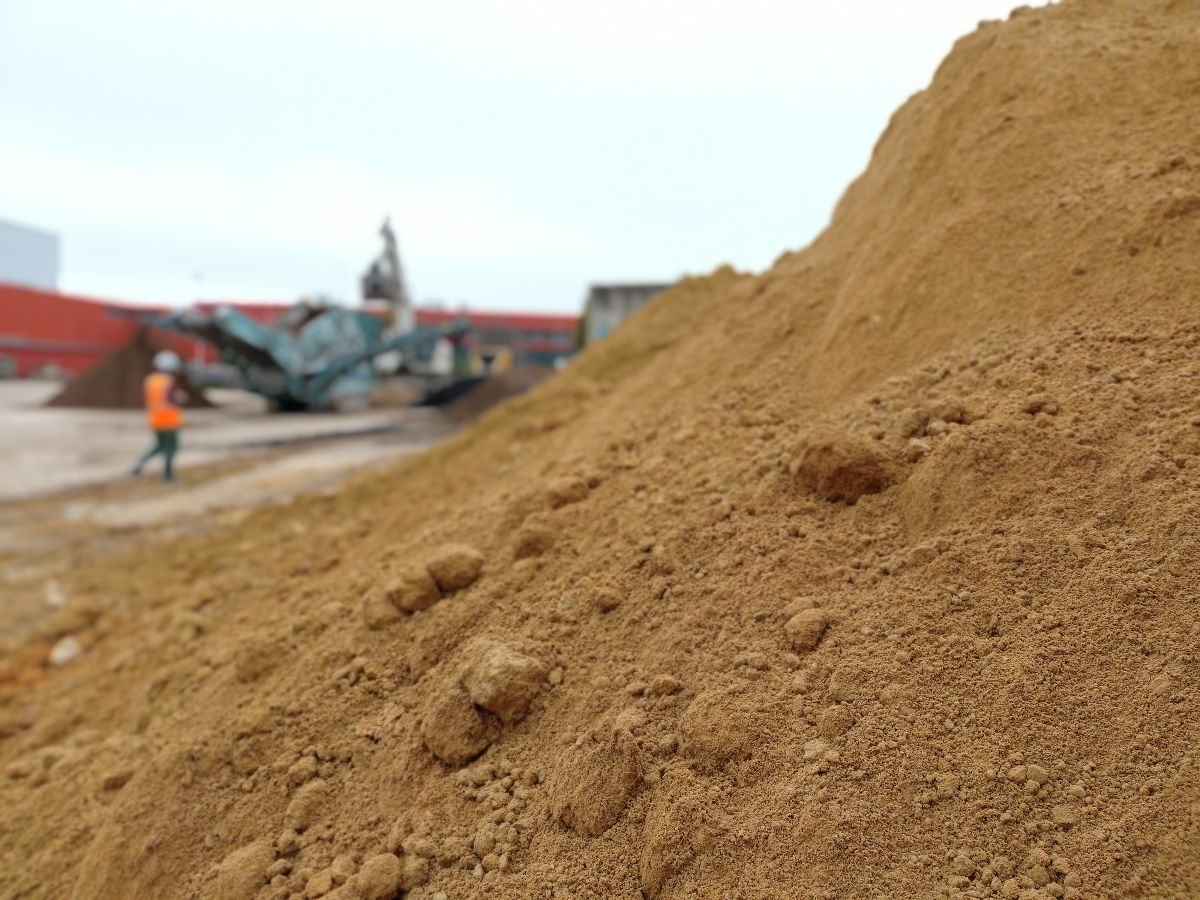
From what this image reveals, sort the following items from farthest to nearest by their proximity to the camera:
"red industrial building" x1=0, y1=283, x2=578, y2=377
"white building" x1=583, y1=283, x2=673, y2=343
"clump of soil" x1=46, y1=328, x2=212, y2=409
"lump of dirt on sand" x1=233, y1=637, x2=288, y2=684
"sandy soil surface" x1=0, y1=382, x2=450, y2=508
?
"red industrial building" x1=0, y1=283, x2=578, y2=377
"clump of soil" x1=46, y1=328, x2=212, y2=409
"white building" x1=583, y1=283, x2=673, y2=343
"sandy soil surface" x1=0, y1=382, x2=450, y2=508
"lump of dirt on sand" x1=233, y1=637, x2=288, y2=684

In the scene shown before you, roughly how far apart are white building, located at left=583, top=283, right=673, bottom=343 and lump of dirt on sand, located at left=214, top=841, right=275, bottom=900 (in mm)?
13409

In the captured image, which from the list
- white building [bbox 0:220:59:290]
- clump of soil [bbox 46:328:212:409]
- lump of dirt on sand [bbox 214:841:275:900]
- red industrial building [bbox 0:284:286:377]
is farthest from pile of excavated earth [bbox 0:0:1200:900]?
white building [bbox 0:220:59:290]

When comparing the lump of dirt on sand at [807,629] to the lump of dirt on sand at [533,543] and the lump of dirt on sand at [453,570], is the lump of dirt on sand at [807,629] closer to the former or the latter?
the lump of dirt on sand at [533,543]

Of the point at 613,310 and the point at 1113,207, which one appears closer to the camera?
the point at 1113,207

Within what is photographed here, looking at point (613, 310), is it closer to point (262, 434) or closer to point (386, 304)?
point (262, 434)

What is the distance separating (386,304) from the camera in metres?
22.3

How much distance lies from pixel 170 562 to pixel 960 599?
519 cm

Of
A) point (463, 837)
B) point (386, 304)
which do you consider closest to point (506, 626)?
point (463, 837)

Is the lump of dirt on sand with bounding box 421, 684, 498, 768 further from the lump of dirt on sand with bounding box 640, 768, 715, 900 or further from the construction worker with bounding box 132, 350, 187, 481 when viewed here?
the construction worker with bounding box 132, 350, 187, 481

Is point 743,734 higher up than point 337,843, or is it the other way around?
point 743,734

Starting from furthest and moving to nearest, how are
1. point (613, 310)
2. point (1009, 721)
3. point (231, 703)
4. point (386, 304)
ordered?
point (386, 304) < point (613, 310) < point (231, 703) < point (1009, 721)

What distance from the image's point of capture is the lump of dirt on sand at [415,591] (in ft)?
7.33

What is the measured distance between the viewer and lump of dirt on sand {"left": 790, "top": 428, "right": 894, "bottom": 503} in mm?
1923

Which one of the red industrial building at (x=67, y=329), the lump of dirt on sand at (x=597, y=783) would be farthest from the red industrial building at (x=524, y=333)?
the lump of dirt on sand at (x=597, y=783)
